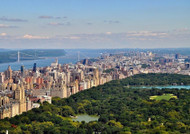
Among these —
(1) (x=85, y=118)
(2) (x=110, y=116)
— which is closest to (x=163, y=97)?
(1) (x=85, y=118)

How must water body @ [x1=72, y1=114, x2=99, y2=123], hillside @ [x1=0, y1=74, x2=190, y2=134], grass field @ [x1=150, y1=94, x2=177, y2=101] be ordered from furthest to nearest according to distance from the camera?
grass field @ [x1=150, y1=94, x2=177, y2=101]
water body @ [x1=72, y1=114, x2=99, y2=123]
hillside @ [x1=0, y1=74, x2=190, y2=134]

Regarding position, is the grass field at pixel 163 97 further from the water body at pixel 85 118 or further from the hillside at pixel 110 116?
the water body at pixel 85 118

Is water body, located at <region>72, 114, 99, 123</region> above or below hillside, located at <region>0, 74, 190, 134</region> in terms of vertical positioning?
below

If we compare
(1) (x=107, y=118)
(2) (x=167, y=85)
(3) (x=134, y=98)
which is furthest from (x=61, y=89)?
(2) (x=167, y=85)

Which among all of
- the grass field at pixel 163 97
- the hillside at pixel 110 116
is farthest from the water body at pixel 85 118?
the grass field at pixel 163 97

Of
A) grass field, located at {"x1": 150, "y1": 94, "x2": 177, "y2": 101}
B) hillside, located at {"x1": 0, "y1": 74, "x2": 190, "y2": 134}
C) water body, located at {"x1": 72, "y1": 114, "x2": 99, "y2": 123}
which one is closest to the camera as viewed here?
hillside, located at {"x1": 0, "y1": 74, "x2": 190, "y2": 134}

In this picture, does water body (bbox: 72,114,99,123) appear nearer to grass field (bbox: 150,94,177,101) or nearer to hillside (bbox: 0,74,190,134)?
hillside (bbox: 0,74,190,134)

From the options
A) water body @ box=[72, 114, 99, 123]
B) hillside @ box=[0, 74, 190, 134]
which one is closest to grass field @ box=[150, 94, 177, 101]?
hillside @ box=[0, 74, 190, 134]

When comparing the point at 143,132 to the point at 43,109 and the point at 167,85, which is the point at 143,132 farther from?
the point at 167,85
